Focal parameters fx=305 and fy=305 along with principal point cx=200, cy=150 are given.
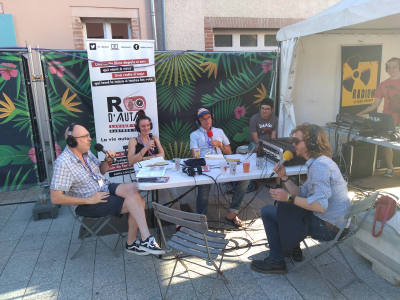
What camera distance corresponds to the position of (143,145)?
3850 mm

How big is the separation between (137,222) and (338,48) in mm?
4610

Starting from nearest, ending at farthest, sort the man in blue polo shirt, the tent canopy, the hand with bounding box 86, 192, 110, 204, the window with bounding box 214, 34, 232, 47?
1. the hand with bounding box 86, 192, 110, 204
2. the tent canopy
3. the man in blue polo shirt
4. the window with bounding box 214, 34, 232, 47

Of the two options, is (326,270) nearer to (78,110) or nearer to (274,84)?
(274,84)

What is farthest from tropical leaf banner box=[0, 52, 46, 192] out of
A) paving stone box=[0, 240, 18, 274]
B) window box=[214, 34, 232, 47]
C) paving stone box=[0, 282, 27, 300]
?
window box=[214, 34, 232, 47]

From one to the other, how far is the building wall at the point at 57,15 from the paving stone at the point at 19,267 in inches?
162

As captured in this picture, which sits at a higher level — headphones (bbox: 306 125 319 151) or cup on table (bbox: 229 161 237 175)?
headphones (bbox: 306 125 319 151)

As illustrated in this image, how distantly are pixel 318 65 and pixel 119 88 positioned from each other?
3398 millimetres

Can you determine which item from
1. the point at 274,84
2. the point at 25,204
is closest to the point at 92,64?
the point at 25,204

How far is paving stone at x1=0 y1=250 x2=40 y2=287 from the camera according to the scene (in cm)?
269

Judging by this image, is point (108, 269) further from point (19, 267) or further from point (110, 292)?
point (19, 267)

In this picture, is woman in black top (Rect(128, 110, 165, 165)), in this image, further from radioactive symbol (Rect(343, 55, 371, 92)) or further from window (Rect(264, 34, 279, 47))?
window (Rect(264, 34, 279, 47))

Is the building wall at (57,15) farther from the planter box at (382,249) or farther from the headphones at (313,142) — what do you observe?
the planter box at (382,249)

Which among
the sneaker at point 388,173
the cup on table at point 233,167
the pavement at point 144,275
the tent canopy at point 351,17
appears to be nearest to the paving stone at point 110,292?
the pavement at point 144,275

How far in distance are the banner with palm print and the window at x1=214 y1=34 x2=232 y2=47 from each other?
197 cm
